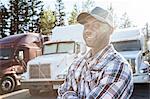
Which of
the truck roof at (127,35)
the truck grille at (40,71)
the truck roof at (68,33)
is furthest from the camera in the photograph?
the truck roof at (68,33)

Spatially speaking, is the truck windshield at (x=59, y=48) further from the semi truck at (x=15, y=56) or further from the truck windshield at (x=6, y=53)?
the truck windshield at (x=6, y=53)

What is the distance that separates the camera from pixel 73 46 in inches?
281

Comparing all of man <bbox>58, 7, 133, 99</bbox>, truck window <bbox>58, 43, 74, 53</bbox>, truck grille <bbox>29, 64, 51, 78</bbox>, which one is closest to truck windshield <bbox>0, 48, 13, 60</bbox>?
truck grille <bbox>29, 64, 51, 78</bbox>

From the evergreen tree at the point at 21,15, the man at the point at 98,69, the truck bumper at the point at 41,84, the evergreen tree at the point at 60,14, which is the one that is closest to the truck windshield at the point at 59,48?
the truck bumper at the point at 41,84

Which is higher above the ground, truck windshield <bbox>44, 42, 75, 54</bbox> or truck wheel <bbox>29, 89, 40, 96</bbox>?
truck windshield <bbox>44, 42, 75, 54</bbox>

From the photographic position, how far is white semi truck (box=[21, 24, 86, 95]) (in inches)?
264

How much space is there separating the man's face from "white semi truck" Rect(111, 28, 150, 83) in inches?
206

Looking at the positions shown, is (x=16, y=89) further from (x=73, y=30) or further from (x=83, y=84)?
(x=83, y=84)

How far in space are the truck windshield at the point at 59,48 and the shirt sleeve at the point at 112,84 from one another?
6.10 metres

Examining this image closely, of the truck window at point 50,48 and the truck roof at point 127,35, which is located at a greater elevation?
the truck roof at point 127,35

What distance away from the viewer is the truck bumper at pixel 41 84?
6480mm

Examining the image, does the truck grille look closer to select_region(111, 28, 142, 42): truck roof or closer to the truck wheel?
the truck wheel

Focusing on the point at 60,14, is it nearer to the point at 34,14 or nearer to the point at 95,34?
the point at 34,14

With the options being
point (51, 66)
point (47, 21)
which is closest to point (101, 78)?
point (51, 66)
